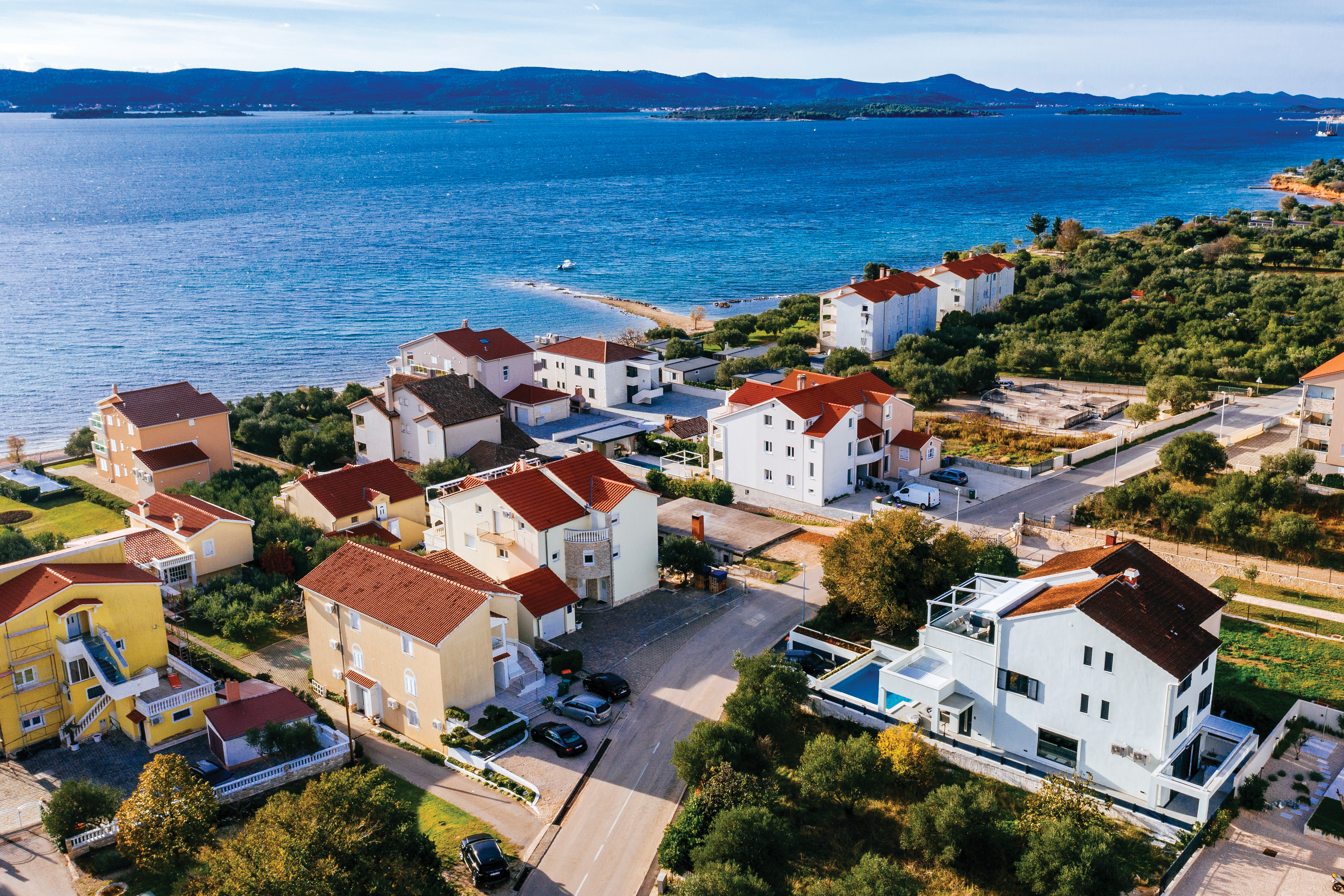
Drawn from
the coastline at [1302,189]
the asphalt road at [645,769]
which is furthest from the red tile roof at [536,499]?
the coastline at [1302,189]

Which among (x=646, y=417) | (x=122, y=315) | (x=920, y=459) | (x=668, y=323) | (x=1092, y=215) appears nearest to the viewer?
(x=920, y=459)

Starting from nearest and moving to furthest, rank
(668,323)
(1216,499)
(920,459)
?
(1216,499) → (920,459) → (668,323)

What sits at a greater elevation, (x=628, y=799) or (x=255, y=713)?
(x=255, y=713)

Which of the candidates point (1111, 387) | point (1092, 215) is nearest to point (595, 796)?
point (1111, 387)

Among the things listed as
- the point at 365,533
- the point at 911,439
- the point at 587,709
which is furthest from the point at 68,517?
the point at 911,439

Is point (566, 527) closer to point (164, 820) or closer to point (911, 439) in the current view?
point (164, 820)

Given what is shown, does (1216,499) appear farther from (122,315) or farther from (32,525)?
(122,315)

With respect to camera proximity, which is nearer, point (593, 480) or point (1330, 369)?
point (593, 480)

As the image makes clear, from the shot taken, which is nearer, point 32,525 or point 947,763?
point 947,763
